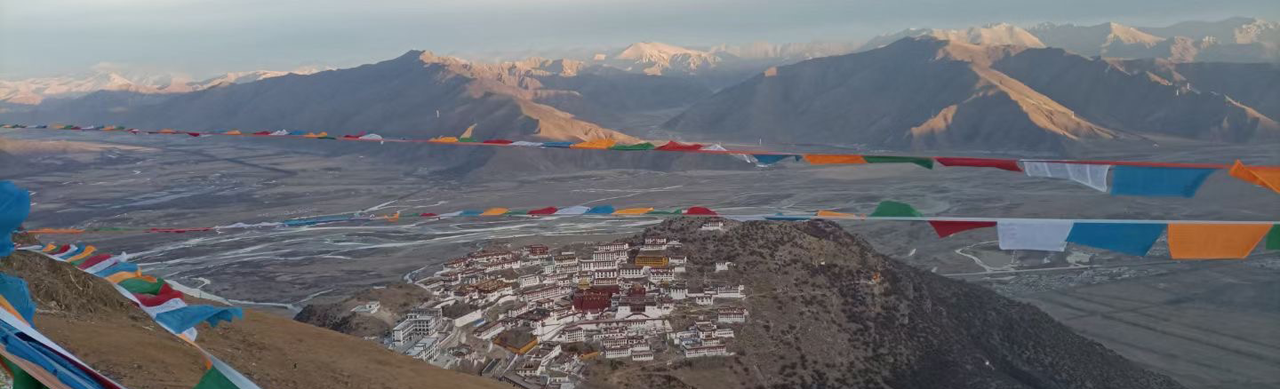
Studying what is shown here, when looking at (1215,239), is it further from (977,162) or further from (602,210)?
(602,210)

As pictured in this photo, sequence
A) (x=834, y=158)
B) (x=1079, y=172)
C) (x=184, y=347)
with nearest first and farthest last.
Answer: (x=1079, y=172), (x=834, y=158), (x=184, y=347)

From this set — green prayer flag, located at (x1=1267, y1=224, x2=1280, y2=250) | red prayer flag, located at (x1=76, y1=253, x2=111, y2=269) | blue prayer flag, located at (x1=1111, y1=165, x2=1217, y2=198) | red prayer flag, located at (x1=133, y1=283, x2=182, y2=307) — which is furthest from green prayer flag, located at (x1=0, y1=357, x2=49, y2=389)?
green prayer flag, located at (x1=1267, y1=224, x2=1280, y2=250)

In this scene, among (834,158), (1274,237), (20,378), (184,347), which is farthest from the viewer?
(184,347)

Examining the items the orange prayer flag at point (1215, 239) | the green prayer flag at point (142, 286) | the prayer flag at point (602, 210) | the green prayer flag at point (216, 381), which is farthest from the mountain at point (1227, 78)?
the green prayer flag at point (216, 381)

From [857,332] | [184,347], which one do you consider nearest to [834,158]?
[184,347]

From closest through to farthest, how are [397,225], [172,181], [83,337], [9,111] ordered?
[83,337] < [397,225] < [172,181] < [9,111]

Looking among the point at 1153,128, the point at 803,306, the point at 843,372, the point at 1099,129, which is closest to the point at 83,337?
the point at 843,372

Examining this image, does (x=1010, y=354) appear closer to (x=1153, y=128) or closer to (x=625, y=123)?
(x=1153, y=128)
